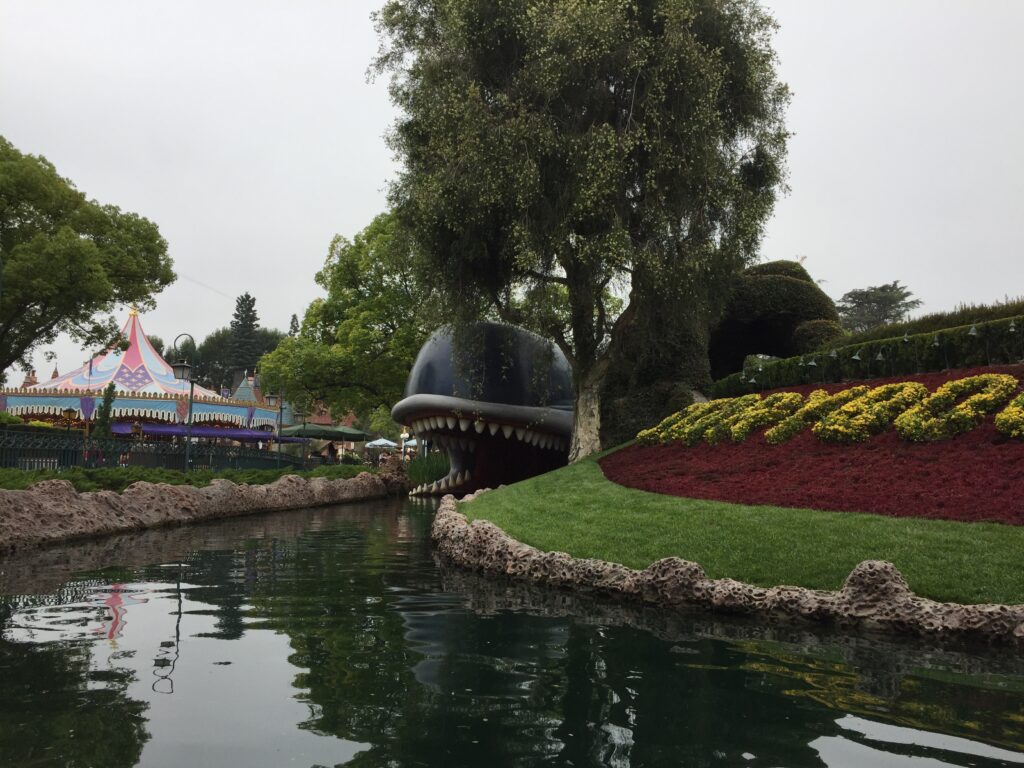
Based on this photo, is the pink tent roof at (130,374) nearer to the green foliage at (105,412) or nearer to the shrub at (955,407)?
the green foliage at (105,412)

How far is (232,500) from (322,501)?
15.5ft

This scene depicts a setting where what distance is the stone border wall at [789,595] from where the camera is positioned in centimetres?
624

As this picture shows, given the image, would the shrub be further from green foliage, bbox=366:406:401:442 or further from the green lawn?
green foliage, bbox=366:406:401:442

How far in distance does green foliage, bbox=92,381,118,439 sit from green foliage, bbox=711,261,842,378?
879 inches

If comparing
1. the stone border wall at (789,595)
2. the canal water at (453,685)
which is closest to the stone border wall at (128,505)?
the canal water at (453,685)

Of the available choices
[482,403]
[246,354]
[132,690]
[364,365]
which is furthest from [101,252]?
[246,354]

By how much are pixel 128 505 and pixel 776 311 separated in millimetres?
17360

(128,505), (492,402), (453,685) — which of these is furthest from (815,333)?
(453,685)

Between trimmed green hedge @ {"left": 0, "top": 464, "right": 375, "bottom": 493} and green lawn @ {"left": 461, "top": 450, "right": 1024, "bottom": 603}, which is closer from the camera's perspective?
green lawn @ {"left": 461, "top": 450, "right": 1024, "bottom": 603}

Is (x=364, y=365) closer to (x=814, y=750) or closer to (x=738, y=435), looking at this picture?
(x=738, y=435)

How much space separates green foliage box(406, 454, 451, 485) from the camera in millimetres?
27125

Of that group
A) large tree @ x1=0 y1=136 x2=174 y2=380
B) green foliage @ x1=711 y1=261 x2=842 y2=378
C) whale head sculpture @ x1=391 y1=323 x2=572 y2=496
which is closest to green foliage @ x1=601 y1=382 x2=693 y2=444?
whale head sculpture @ x1=391 y1=323 x2=572 y2=496

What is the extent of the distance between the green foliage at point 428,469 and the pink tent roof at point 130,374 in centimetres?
1074

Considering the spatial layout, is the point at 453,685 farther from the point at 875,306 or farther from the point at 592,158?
the point at 875,306
